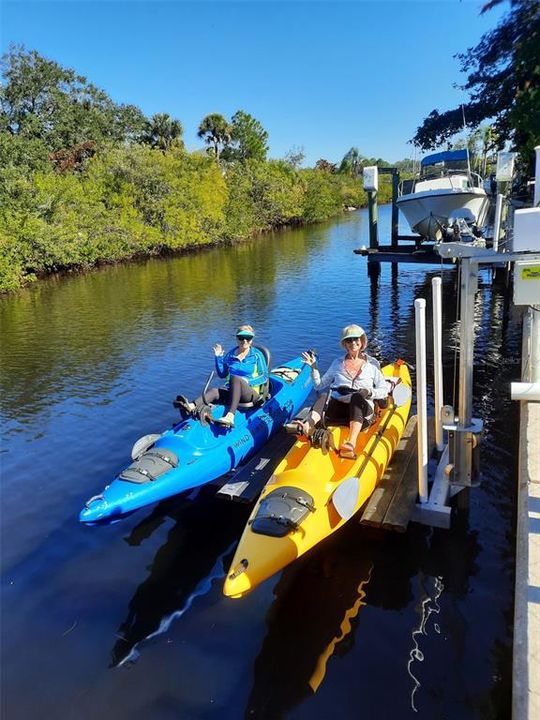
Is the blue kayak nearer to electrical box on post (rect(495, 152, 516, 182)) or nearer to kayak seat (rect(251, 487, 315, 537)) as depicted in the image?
kayak seat (rect(251, 487, 315, 537))

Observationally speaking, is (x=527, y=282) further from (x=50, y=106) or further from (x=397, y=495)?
(x=50, y=106)

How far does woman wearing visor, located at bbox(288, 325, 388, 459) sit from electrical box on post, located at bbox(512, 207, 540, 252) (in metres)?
1.90

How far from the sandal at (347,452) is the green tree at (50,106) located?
3904 cm

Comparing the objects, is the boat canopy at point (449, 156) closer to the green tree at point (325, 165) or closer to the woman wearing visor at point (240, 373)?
the woman wearing visor at point (240, 373)

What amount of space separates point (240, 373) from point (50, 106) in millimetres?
41108

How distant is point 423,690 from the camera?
390 cm

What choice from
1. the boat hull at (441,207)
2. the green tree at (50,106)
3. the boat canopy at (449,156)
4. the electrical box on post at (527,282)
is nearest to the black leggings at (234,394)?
the electrical box on post at (527,282)

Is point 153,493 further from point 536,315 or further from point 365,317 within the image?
point 365,317

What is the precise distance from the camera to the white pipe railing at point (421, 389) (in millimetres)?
5000

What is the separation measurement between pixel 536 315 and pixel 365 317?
350 inches

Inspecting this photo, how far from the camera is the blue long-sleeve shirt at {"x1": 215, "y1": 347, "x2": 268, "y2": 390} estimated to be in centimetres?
701

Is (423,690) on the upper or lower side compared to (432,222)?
lower

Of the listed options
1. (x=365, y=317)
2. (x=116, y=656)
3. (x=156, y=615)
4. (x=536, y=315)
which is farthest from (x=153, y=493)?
(x=365, y=317)

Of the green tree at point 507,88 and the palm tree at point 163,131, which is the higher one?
the palm tree at point 163,131
